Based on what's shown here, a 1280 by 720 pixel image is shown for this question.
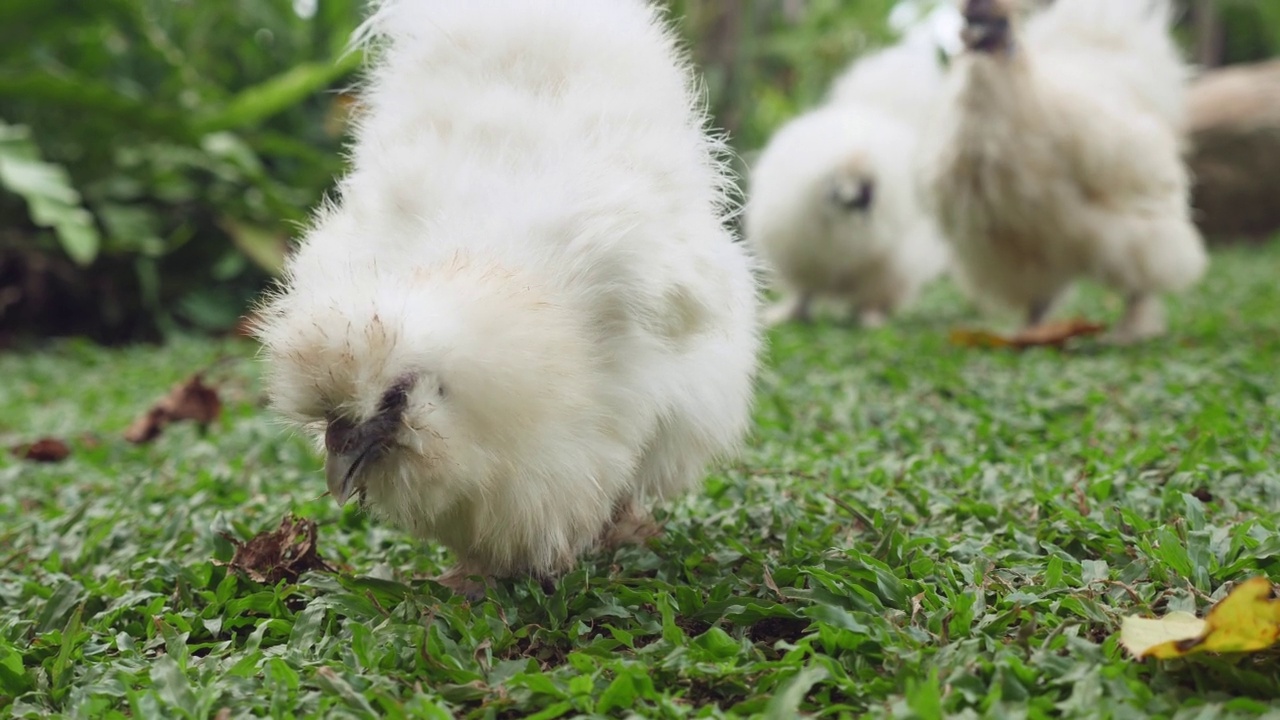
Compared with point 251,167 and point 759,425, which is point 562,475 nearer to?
point 759,425

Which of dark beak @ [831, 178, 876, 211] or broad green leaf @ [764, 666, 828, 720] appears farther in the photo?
dark beak @ [831, 178, 876, 211]

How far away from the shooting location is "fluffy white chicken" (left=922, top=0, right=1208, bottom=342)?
15.3ft

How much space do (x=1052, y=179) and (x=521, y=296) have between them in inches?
137

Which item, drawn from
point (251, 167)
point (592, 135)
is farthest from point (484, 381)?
point (251, 167)

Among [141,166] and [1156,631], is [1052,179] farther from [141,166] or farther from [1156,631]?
[141,166]

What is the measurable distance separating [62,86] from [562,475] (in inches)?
187

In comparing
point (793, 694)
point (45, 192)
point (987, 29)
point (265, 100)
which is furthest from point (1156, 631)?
point (265, 100)

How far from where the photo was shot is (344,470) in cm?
178

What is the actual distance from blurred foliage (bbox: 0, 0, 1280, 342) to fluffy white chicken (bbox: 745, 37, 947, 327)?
2370 millimetres

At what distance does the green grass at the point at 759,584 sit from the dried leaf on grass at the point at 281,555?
6 cm

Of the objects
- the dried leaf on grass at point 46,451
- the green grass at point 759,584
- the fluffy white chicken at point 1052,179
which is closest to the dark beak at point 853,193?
the fluffy white chicken at point 1052,179

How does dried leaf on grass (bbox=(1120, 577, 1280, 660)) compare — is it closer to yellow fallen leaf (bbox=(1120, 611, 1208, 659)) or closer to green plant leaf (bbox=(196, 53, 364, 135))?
yellow fallen leaf (bbox=(1120, 611, 1208, 659))

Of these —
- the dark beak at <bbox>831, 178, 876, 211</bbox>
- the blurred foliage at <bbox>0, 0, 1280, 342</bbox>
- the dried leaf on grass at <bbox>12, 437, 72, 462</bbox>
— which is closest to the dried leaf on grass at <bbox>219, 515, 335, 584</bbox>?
the dried leaf on grass at <bbox>12, 437, 72, 462</bbox>

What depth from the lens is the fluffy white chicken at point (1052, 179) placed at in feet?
15.3
